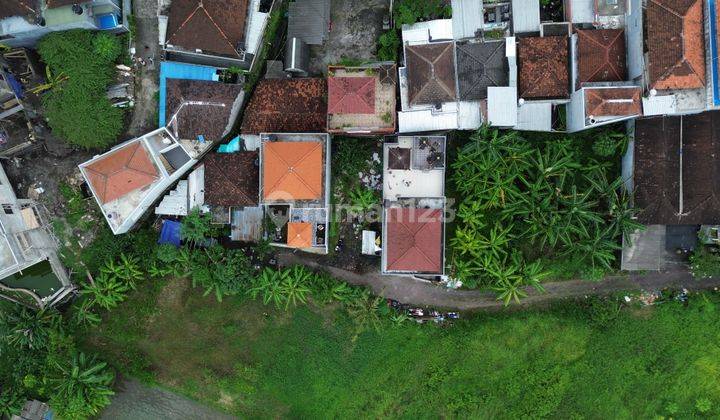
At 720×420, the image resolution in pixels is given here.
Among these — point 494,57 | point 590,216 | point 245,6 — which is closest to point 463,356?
point 590,216

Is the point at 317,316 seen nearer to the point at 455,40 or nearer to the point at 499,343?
the point at 499,343

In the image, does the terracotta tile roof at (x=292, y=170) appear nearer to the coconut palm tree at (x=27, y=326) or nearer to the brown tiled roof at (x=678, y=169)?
the coconut palm tree at (x=27, y=326)

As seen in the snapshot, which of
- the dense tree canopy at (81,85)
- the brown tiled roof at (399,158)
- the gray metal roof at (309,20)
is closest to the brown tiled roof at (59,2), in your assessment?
the dense tree canopy at (81,85)

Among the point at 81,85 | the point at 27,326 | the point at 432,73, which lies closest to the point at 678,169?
the point at 432,73

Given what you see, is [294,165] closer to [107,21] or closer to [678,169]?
[107,21]

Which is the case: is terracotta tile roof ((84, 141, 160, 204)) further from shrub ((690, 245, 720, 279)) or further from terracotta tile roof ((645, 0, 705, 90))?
shrub ((690, 245, 720, 279))
